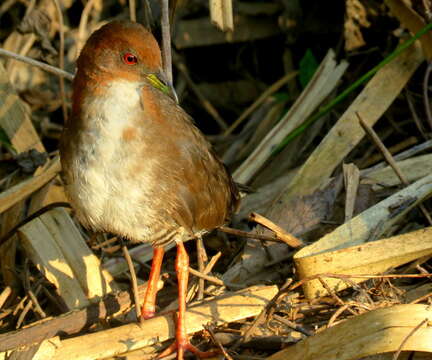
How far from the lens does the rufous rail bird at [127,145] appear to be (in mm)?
3510

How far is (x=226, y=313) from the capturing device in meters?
3.63

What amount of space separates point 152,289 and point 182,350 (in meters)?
0.68

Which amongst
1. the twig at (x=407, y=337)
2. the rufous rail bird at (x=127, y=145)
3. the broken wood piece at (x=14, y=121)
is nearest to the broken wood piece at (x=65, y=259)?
the rufous rail bird at (x=127, y=145)

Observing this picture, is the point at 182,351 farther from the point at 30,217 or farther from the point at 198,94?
the point at 198,94

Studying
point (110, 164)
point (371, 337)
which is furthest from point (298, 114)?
point (371, 337)

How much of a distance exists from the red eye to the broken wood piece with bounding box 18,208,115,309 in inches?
50.2

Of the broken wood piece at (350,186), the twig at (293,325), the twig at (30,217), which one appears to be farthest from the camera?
the twig at (30,217)

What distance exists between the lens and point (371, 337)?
306cm

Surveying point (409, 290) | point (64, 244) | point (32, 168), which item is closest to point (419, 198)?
point (409, 290)

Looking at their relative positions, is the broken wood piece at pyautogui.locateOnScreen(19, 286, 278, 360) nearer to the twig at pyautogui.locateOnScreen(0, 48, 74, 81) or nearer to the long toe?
the long toe

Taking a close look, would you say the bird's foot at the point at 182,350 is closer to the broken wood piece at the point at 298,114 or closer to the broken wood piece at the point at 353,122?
the broken wood piece at the point at 353,122

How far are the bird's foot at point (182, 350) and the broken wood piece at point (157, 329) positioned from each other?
0.08 meters

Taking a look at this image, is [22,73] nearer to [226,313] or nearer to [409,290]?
[226,313]

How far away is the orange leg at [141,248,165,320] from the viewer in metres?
4.07
